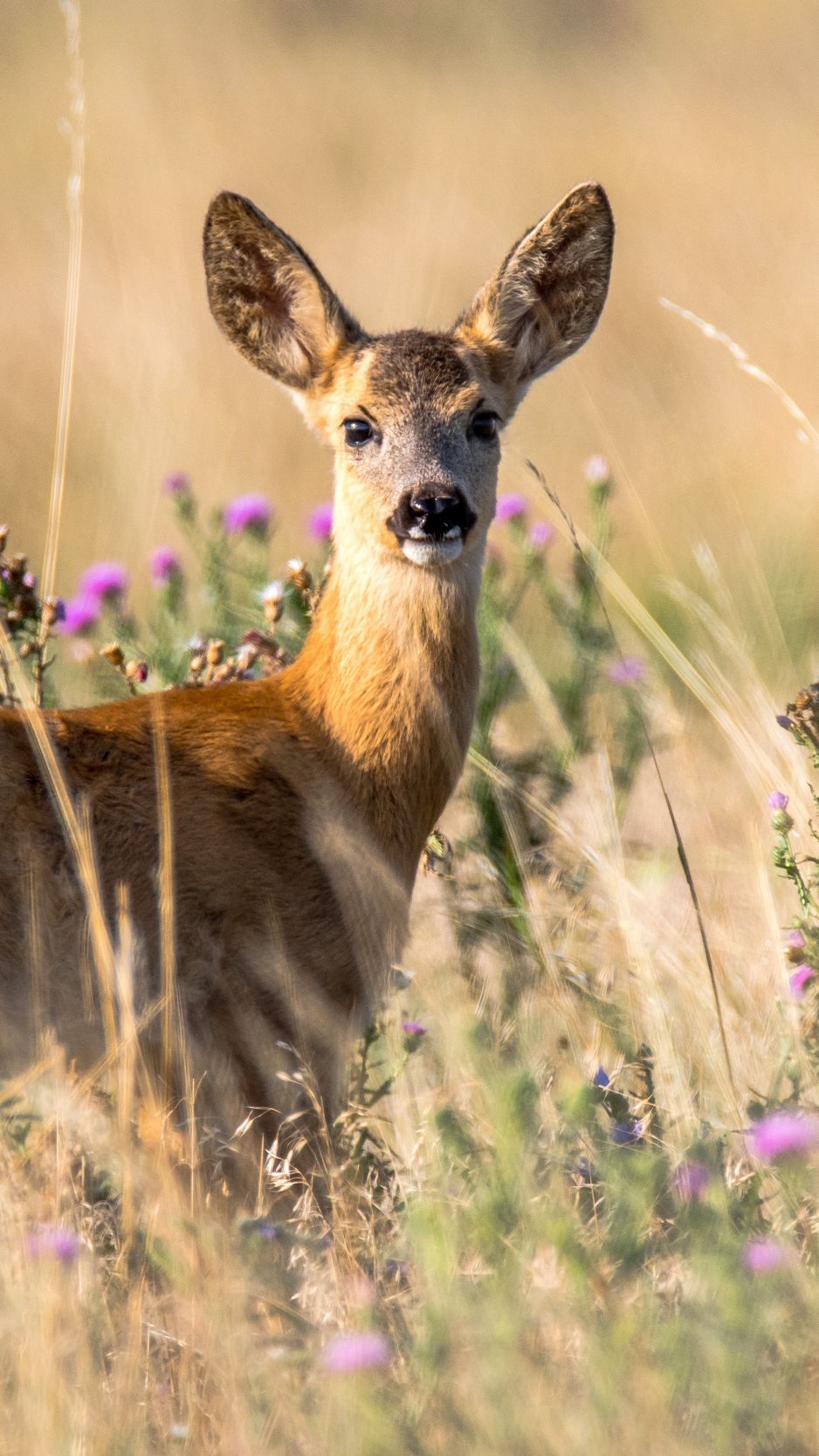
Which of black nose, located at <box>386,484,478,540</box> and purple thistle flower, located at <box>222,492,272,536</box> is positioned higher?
black nose, located at <box>386,484,478,540</box>

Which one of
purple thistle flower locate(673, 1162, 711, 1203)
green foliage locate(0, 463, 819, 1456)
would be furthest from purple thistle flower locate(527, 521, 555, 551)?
purple thistle flower locate(673, 1162, 711, 1203)

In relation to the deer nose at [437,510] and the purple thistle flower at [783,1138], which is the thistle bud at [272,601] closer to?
the deer nose at [437,510]

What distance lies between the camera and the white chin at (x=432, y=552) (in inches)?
180

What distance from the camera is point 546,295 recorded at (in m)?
5.45

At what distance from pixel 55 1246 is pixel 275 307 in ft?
9.25

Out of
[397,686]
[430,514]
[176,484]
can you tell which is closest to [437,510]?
[430,514]

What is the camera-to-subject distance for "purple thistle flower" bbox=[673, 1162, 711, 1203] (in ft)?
10.4

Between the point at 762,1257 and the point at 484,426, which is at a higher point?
the point at 484,426

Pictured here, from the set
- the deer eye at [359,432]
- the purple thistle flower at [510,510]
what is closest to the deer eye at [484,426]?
the deer eye at [359,432]

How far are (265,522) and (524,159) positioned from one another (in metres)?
10.9

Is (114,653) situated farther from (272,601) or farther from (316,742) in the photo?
(316,742)

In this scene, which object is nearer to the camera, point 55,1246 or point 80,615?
point 55,1246

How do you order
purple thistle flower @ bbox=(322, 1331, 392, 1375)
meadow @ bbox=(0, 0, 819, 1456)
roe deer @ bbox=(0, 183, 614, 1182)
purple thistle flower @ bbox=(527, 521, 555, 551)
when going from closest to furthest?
purple thistle flower @ bbox=(322, 1331, 392, 1375) < meadow @ bbox=(0, 0, 819, 1456) < roe deer @ bbox=(0, 183, 614, 1182) < purple thistle flower @ bbox=(527, 521, 555, 551)

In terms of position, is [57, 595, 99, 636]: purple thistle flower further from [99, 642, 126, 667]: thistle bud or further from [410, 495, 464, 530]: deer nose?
[410, 495, 464, 530]: deer nose
